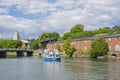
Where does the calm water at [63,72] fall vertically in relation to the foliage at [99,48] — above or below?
below

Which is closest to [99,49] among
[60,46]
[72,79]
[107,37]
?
[107,37]

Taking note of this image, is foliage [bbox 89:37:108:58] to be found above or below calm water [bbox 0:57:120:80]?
above

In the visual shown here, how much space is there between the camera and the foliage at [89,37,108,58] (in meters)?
132

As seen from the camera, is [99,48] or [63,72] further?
[99,48]

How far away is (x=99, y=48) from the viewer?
431ft

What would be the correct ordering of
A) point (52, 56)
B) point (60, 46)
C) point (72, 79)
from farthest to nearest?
1. point (60, 46)
2. point (52, 56)
3. point (72, 79)

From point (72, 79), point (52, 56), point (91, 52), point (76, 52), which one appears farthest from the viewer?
point (76, 52)

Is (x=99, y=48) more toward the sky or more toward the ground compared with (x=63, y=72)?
more toward the sky

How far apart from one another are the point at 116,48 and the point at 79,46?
35.2 metres

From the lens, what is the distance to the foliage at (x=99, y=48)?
432 ft

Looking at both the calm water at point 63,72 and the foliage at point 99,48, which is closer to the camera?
the calm water at point 63,72

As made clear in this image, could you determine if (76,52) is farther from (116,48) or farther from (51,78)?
(51,78)

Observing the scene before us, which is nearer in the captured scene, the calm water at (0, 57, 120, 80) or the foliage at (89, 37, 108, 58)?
the calm water at (0, 57, 120, 80)

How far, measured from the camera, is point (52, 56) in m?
116
